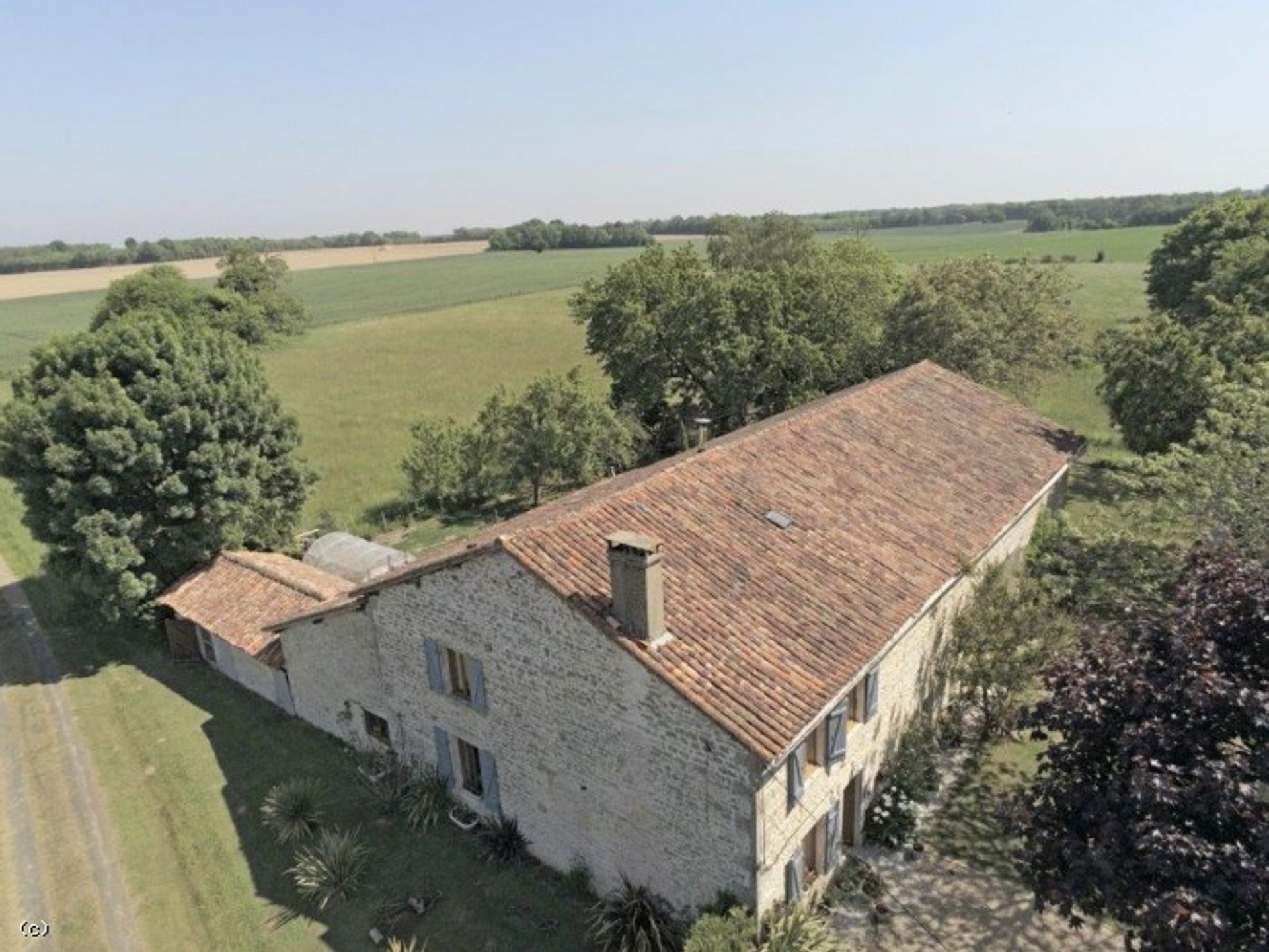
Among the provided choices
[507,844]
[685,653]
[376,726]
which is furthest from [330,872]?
[685,653]

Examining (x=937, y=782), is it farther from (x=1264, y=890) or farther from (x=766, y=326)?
(x=766, y=326)

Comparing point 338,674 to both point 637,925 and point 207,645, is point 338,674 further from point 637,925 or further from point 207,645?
point 637,925

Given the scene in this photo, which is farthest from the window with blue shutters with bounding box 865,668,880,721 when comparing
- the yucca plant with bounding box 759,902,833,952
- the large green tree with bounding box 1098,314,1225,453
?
the large green tree with bounding box 1098,314,1225,453

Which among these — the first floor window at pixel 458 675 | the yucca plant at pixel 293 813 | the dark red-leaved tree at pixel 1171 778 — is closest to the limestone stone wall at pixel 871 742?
the dark red-leaved tree at pixel 1171 778

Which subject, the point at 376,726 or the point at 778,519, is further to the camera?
the point at 376,726

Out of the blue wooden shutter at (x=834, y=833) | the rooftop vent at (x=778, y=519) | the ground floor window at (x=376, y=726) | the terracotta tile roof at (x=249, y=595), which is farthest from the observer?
the terracotta tile roof at (x=249, y=595)

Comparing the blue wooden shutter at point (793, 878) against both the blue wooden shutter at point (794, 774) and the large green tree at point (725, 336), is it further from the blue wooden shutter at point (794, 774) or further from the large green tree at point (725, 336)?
the large green tree at point (725, 336)

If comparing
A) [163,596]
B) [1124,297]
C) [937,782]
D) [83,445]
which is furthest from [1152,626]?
[1124,297]
